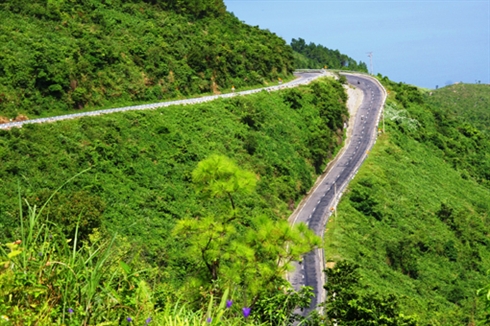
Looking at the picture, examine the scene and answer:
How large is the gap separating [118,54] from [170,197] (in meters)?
23.7

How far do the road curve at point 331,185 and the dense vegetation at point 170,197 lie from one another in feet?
5.69

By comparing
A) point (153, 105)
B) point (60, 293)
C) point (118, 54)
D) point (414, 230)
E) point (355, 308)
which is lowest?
point (414, 230)

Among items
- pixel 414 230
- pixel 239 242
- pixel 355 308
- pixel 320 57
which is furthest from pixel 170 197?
pixel 320 57

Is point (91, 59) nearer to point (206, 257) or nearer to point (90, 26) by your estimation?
point (90, 26)

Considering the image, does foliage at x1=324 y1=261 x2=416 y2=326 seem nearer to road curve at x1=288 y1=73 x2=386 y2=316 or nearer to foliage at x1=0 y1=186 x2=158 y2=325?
road curve at x1=288 y1=73 x2=386 y2=316

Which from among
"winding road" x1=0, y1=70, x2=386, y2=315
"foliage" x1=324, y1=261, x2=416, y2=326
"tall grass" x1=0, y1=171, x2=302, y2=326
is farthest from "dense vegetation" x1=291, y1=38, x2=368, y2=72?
"tall grass" x1=0, y1=171, x2=302, y2=326

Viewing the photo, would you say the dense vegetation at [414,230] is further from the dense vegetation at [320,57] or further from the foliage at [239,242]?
the dense vegetation at [320,57]

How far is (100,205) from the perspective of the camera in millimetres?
37312

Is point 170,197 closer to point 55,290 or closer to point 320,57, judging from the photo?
point 55,290

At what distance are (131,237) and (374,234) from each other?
28202 millimetres

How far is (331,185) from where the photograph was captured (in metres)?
70.0

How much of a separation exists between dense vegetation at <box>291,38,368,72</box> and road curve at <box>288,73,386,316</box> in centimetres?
5231

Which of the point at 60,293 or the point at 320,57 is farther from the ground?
the point at 320,57

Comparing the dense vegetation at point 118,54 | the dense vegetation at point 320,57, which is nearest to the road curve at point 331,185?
the dense vegetation at point 118,54
